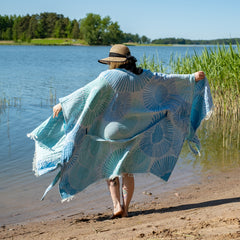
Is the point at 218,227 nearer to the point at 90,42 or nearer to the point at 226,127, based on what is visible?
the point at 226,127

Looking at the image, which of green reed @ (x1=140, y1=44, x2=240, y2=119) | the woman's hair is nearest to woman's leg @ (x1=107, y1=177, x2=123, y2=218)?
the woman's hair

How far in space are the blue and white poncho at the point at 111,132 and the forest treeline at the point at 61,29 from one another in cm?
7997

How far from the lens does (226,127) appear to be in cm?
812

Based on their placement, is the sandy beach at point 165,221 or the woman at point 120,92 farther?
the woman at point 120,92

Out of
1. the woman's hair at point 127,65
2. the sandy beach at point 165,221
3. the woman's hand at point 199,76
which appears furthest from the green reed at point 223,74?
the woman's hair at point 127,65

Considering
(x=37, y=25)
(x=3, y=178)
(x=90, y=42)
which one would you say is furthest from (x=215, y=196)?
(x=37, y=25)

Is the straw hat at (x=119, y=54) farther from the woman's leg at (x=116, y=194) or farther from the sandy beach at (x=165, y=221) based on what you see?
the sandy beach at (x=165, y=221)

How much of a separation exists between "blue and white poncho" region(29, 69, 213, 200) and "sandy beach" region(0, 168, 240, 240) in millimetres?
380

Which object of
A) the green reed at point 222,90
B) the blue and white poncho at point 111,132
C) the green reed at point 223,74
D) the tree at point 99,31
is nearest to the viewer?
the blue and white poncho at point 111,132

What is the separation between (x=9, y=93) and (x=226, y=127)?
29.8 feet

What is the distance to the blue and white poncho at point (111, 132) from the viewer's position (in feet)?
11.4

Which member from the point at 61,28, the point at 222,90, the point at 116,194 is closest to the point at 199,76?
the point at 116,194

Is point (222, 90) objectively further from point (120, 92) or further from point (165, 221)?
point (165, 221)

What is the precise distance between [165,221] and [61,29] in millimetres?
106775
